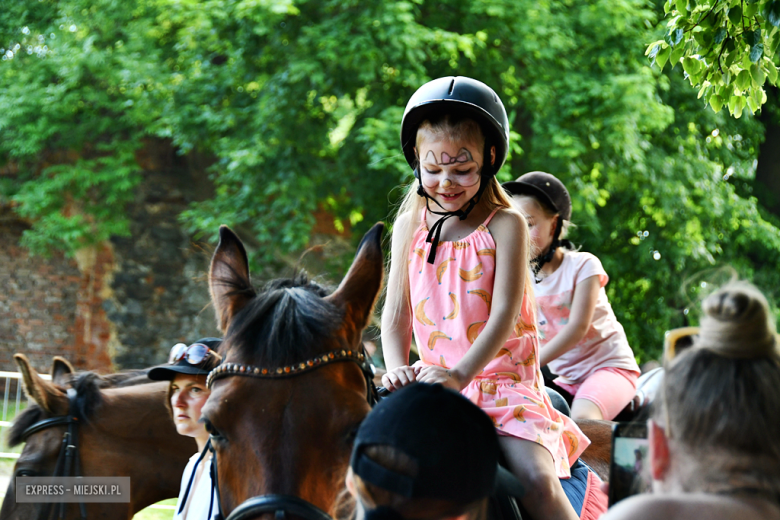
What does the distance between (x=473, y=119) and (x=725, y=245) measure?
9730mm

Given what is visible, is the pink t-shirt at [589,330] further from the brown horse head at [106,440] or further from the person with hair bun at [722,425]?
the person with hair bun at [722,425]

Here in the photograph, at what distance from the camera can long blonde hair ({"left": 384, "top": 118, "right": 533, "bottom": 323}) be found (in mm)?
2236

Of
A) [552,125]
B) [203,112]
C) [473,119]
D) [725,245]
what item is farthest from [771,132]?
[473,119]

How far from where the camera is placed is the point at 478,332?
2.18 m

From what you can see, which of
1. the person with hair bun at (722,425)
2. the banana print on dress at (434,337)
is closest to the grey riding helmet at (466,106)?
the banana print on dress at (434,337)

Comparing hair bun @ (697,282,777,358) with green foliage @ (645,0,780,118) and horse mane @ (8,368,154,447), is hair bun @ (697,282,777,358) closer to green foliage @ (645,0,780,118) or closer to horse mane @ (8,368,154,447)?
green foliage @ (645,0,780,118)

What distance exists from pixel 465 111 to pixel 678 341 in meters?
1.14

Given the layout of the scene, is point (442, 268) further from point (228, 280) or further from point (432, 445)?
point (432, 445)

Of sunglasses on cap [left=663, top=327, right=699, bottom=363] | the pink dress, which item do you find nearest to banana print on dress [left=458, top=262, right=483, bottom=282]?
the pink dress

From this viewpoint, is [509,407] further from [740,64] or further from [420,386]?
[740,64]

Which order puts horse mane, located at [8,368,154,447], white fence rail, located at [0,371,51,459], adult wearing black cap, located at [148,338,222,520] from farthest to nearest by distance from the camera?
white fence rail, located at [0,371,51,459]
horse mane, located at [8,368,154,447]
adult wearing black cap, located at [148,338,222,520]

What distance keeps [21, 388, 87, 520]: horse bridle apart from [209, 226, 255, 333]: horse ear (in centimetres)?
197

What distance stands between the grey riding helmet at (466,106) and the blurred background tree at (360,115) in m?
5.71

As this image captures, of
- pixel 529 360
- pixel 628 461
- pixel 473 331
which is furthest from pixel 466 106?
pixel 628 461
